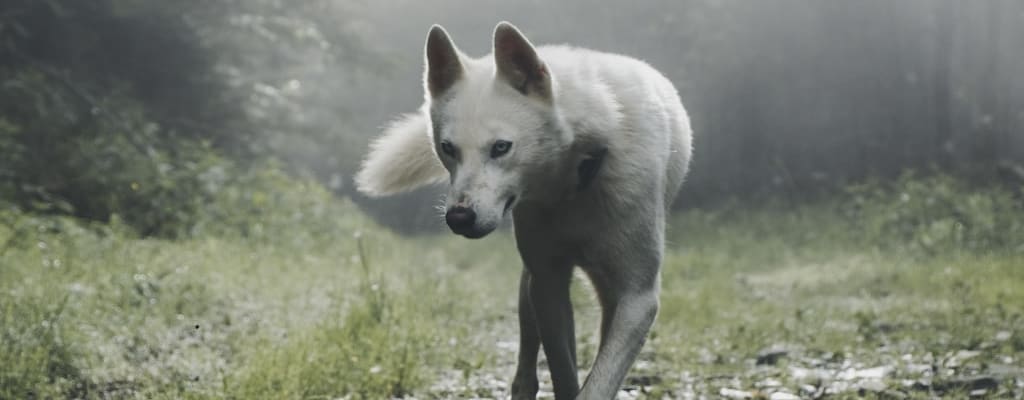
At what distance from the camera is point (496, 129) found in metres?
3.43

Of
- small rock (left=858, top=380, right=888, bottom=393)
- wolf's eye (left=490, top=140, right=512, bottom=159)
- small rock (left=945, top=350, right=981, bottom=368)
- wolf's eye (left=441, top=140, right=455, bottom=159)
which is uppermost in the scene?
wolf's eye (left=490, top=140, right=512, bottom=159)

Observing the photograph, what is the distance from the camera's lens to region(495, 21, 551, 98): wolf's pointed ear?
11.4 feet

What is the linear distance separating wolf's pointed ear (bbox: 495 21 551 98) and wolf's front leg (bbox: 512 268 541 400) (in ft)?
3.70

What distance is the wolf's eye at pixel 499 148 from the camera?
3422 mm

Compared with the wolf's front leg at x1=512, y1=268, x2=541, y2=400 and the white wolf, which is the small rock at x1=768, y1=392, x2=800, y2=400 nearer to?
the white wolf

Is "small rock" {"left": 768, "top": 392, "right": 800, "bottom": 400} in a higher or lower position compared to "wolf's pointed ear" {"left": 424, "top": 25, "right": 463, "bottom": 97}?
lower

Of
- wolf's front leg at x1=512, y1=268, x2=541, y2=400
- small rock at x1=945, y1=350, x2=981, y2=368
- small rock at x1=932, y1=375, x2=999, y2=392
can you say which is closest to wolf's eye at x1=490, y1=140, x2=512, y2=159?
wolf's front leg at x1=512, y1=268, x2=541, y2=400

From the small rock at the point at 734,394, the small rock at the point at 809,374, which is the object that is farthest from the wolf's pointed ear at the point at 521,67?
the small rock at the point at 809,374

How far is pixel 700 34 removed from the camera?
64.2ft

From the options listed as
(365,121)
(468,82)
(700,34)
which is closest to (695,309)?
(468,82)

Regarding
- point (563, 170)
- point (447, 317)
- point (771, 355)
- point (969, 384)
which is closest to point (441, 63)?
point (563, 170)

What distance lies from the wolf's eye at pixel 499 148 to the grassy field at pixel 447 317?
4.04ft

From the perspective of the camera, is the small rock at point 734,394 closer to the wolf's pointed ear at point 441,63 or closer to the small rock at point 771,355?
the small rock at point 771,355

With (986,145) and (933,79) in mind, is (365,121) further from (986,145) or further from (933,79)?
(986,145)
